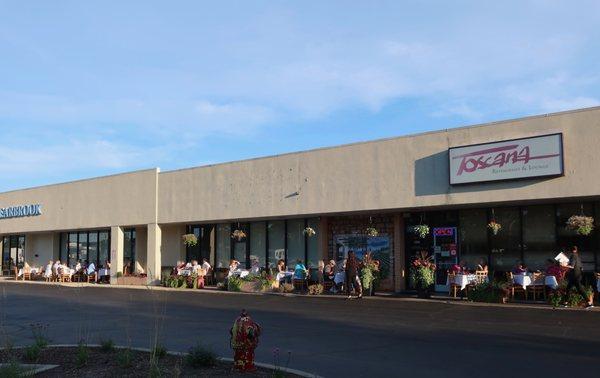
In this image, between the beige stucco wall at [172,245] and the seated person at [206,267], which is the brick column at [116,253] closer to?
the beige stucco wall at [172,245]

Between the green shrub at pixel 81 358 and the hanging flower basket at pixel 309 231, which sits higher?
the hanging flower basket at pixel 309 231

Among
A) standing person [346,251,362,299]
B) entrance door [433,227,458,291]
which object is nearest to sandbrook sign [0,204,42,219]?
standing person [346,251,362,299]

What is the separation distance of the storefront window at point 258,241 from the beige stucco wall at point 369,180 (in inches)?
51.9

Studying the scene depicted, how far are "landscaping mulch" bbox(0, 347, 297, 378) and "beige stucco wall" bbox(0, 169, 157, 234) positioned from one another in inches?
833

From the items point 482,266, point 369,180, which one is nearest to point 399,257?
point 369,180

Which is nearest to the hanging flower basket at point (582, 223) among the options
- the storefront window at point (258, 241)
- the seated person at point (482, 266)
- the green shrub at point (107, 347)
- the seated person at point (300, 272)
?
the seated person at point (482, 266)

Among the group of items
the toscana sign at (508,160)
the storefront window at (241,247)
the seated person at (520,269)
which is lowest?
the seated person at (520,269)

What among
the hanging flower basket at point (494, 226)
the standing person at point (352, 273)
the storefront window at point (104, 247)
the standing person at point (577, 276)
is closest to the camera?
the standing person at point (577, 276)

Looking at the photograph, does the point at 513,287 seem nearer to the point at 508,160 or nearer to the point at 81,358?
the point at 508,160

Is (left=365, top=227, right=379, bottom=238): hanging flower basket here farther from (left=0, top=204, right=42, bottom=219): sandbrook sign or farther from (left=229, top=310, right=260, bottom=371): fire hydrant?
(left=0, top=204, right=42, bottom=219): sandbrook sign

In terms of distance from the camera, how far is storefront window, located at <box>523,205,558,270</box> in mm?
19500

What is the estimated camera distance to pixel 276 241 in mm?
26641

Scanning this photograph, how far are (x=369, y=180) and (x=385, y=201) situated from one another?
102cm

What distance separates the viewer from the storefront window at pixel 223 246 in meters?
28.4
